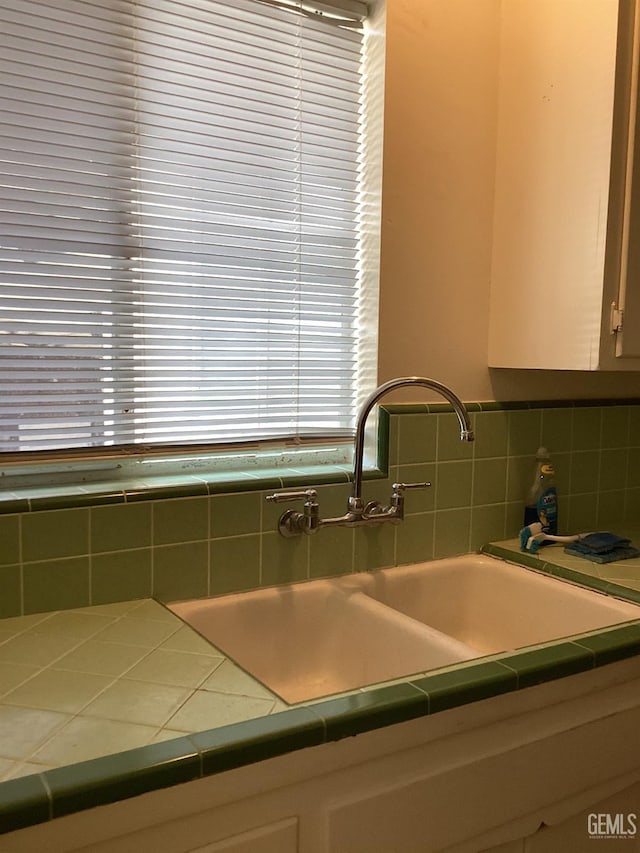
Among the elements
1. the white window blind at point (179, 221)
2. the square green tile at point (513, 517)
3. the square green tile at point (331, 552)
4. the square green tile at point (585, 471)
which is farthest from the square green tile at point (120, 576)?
the square green tile at point (585, 471)

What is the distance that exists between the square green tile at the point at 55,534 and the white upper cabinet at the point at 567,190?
1.10 metres

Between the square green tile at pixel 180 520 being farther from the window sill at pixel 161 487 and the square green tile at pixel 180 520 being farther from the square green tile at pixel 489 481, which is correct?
the square green tile at pixel 489 481

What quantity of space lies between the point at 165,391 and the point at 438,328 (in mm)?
690

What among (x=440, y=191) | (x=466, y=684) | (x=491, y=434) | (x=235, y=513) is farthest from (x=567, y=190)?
(x=466, y=684)

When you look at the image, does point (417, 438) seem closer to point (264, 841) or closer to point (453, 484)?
point (453, 484)

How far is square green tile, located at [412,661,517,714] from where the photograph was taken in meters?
1.08

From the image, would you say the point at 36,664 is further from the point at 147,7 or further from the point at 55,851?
the point at 147,7

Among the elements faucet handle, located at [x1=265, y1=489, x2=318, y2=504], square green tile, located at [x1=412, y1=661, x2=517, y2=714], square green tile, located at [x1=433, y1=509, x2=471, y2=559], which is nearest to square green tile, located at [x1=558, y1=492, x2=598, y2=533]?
square green tile, located at [x1=433, y1=509, x2=471, y2=559]

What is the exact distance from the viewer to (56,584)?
1.38m

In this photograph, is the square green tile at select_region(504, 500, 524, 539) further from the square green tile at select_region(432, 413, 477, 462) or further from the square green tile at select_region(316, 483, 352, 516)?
the square green tile at select_region(316, 483, 352, 516)

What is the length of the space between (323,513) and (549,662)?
0.62 metres

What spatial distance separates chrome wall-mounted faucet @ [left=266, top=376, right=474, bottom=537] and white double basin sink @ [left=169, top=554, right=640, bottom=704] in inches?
5.7

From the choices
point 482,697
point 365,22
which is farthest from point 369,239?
point 482,697

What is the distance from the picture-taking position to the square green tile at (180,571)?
4.85 ft
